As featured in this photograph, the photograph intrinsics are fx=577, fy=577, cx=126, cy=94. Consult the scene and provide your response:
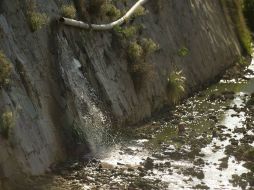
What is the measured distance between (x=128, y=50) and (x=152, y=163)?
5.18m

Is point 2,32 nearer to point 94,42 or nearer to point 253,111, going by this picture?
point 94,42

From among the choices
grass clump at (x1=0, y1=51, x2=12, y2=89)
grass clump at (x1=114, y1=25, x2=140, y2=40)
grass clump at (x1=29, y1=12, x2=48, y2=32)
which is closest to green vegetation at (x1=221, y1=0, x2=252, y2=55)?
grass clump at (x1=114, y1=25, x2=140, y2=40)

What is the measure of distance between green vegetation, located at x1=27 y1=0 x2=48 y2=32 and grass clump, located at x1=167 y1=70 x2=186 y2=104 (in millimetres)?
6586

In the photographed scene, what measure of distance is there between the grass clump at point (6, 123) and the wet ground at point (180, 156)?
116 centimetres

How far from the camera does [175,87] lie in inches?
790

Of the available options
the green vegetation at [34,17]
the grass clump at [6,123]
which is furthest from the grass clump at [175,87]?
the grass clump at [6,123]

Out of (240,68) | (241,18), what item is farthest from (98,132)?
(241,18)

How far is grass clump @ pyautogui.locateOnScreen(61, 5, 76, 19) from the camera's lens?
15859mm

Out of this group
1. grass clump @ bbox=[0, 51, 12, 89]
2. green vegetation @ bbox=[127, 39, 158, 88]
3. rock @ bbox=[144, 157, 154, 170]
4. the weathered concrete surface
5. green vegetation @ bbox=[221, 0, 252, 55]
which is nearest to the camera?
grass clump @ bbox=[0, 51, 12, 89]

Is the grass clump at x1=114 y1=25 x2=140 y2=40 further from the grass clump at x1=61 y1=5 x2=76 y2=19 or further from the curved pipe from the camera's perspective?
the grass clump at x1=61 y1=5 x2=76 y2=19

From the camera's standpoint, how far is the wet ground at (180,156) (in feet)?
41.9

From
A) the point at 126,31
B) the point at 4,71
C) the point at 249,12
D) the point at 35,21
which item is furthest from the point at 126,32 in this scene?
the point at 249,12

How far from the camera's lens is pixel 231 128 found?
17797 millimetres

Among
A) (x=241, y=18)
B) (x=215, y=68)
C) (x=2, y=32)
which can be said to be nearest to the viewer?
(x=2, y=32)
